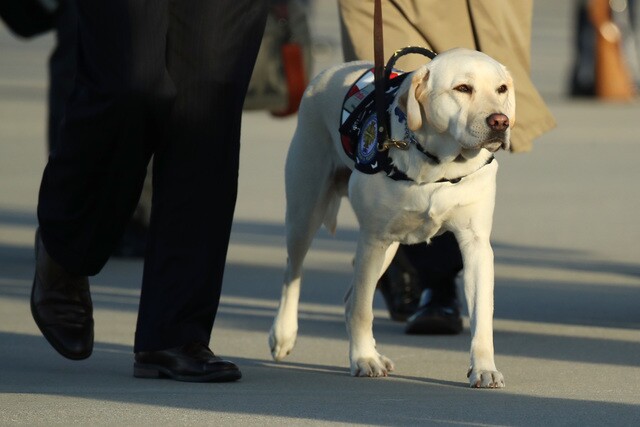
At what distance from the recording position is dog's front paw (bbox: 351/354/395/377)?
536 centimetres

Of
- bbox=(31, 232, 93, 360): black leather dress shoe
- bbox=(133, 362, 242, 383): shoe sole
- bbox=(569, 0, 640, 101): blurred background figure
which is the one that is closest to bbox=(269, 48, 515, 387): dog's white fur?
bbox=(133, 362, 242, 383): shoe sole

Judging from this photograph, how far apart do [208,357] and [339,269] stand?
9.58 ft

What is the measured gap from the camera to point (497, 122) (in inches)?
193

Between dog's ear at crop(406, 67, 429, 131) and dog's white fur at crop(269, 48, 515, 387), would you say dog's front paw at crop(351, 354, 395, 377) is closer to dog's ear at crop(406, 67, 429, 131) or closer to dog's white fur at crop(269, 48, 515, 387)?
dog's white fur at crop(269, 48, 515, 387)

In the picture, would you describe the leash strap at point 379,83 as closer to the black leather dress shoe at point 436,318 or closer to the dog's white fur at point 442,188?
the dog's white fur at point 442,188

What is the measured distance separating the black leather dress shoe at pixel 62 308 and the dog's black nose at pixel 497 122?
55.0 inches

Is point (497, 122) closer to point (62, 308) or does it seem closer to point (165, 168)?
point (165, 168)

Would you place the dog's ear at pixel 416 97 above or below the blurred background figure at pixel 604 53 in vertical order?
above

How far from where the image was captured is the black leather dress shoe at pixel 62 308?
532cm

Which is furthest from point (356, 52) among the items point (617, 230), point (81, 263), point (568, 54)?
point (568, 54)

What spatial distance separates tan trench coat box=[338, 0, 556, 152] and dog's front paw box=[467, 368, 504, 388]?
50.6 inches

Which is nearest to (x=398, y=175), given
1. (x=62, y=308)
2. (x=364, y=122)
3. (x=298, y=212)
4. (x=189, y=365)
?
(x=364, y=122)

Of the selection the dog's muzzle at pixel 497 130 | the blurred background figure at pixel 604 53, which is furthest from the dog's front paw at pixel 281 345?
the blurred background figure at pixel 604 53

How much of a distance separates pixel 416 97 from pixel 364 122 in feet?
1.01
